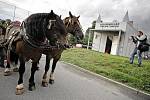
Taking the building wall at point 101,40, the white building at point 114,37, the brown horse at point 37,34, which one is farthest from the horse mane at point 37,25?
the building wall at point 101,40

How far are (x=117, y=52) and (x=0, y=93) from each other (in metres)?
26.3

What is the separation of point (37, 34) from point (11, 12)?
74.5 ft

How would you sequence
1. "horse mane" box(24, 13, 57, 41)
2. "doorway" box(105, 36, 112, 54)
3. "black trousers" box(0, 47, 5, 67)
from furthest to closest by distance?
"doorway" box(105, 36, 112, 54), "black trousers" box(0, 47, 5, 67), "horse mane" box(24, 13, 57, 41)

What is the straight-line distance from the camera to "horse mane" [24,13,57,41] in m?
5.33

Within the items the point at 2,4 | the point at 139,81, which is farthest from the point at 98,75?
the point at 2,4

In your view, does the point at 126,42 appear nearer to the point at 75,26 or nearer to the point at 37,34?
the point at 75,26

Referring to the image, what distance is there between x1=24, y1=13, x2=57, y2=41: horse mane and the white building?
2500 centimetres

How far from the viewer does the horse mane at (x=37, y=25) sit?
17.5ft

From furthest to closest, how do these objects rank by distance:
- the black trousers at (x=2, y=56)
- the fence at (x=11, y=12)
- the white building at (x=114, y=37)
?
1. the white building at (x=114, y=37)
2. the fence at (x=11, y=12)
3. the black trousers at (x=2, y=56)

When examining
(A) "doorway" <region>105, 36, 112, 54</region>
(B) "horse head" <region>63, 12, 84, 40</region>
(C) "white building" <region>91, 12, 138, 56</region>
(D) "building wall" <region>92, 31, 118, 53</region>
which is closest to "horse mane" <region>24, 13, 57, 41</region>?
(B) "horse head" <region>63, 12, 84, 40</region>

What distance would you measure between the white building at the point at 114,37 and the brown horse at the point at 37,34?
24919 millimetres

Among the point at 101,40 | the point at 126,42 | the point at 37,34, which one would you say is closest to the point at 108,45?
the point at 101,40

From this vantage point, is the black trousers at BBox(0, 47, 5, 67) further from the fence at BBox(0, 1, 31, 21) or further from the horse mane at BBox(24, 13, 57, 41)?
the fence at BBox(0, 1, 31, 21)

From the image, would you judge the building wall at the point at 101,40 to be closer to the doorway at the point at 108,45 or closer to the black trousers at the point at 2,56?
the doorway at the point at 108,45
